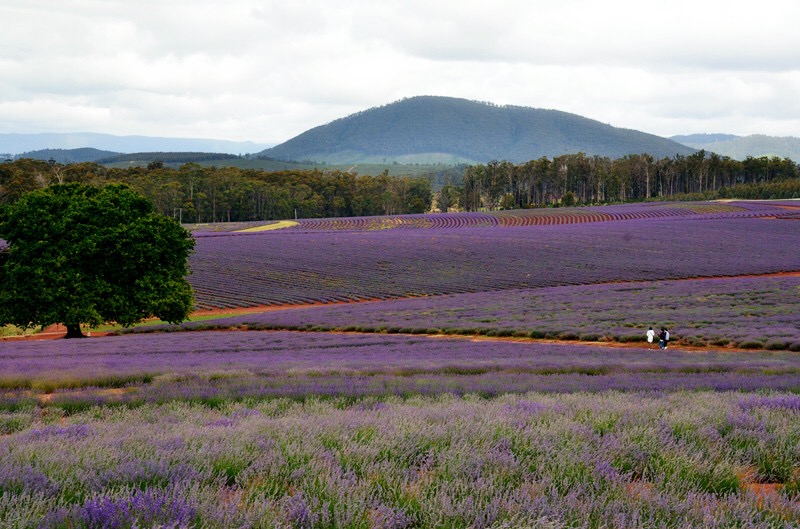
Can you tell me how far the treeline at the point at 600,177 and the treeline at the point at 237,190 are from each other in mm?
17300

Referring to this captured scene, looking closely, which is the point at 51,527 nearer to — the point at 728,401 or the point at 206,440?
the point at 206,440

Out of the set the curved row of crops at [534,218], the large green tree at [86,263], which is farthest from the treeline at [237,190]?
the large green tree at [86,263]

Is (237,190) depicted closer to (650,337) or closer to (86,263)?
(86,263)

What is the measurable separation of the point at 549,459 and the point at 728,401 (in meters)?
4.14

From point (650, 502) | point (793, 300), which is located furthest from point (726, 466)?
point (793, 300)

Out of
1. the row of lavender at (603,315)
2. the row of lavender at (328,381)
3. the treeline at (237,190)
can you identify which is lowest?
the row of lavender at (603,315)

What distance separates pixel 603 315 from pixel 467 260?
3251 cm

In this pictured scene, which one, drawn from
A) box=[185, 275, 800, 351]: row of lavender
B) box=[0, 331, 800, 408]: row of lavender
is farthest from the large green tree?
box=[0, 331, 800, 408]: row of lavender

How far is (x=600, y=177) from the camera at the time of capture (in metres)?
169

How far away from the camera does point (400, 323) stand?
32781mm

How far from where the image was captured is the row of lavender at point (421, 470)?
3441mm

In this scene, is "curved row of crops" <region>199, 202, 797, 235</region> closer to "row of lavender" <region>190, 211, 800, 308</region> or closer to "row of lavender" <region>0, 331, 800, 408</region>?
"row of lavender" <region>190, 211, 800, 308</region>

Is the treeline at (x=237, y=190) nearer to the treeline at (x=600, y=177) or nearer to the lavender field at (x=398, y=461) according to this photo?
the treeline at (x=600, y=177)

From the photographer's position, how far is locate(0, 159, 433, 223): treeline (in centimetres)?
13138
